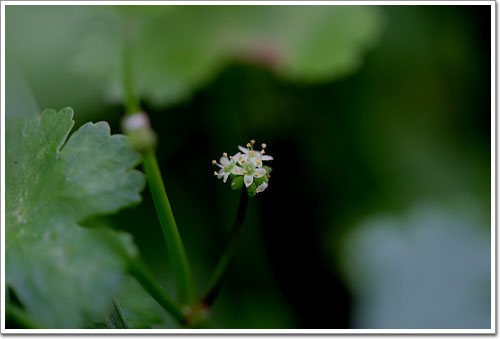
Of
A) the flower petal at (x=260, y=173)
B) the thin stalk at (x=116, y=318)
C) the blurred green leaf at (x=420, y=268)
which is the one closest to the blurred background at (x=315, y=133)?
the blurred green leaf at (x=420, y=268)

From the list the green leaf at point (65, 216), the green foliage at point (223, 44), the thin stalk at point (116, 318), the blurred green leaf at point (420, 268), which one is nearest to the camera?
the green leaf at point (65, 216)

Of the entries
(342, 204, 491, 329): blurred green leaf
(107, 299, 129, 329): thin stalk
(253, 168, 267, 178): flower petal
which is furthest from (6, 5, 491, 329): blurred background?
(253, 168, 267, 178): flower petal

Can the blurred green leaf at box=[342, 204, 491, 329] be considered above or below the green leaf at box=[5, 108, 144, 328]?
below

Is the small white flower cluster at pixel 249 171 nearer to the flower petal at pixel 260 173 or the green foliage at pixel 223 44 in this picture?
the flower petal at pixel 260 173

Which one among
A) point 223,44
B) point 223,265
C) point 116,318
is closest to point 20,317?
point 116,318

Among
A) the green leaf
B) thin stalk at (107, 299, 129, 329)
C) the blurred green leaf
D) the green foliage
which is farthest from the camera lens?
the green foliage

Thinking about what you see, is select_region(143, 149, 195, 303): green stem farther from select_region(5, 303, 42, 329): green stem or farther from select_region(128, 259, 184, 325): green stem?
select_region(5, 303, 42, 329): green stem
